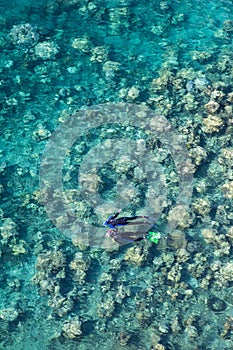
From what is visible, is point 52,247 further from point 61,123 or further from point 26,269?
point 61,123

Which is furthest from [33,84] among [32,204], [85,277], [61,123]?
[85,277]

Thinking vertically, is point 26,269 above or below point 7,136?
below

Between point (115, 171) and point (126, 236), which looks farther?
point (115, 171)

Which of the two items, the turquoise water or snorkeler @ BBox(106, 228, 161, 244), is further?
snorkeler @ BBox(106, 228, 161, 244)

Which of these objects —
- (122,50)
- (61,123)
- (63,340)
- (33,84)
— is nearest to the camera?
(63,340)

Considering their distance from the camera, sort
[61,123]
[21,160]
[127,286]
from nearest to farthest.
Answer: [127,286] → [21,160] → [61,123]

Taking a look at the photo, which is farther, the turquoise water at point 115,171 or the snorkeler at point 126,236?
the snorkeler at point 126,236

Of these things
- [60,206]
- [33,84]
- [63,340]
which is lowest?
[63,340]

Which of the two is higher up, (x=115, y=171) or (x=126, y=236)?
(x=115, y=171)
